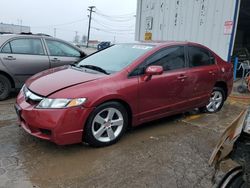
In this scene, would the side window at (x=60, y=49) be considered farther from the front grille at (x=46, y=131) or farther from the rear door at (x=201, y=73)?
the front grille at (x=46, y=131)

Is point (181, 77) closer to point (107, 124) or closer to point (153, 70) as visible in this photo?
point (153, 70)

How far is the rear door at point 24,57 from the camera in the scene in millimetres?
5707

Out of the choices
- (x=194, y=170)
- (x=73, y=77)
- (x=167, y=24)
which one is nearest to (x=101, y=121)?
(x=73, y=77)

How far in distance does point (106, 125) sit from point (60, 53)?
3.39 m

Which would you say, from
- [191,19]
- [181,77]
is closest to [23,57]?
[181,77]

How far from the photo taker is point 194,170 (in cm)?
319

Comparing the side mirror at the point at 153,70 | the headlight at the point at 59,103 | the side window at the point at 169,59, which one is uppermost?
the side window at the point at 169,59

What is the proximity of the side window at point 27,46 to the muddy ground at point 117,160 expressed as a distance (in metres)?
1.99

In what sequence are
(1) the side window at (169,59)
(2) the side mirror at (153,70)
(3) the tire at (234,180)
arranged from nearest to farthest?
(3) the tire at (234,180)
(2) the side mirror at (153,70)
(1) the side window at (169,59)

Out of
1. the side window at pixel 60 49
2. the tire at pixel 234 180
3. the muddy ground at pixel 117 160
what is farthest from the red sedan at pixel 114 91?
the side window at pixel 60 49

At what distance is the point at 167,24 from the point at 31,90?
7.52 m

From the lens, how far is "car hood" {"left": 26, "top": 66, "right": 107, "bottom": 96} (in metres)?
3.42

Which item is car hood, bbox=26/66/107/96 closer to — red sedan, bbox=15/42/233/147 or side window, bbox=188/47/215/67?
red sedan, bbox=15/42/233/147

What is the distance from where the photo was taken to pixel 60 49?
6.46 meters
